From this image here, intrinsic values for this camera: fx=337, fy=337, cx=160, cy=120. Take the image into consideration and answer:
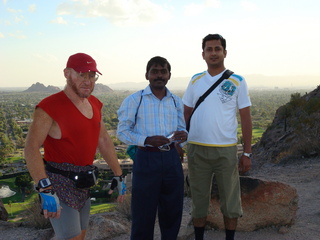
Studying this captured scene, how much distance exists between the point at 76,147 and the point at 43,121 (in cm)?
30

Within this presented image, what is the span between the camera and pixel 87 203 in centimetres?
256

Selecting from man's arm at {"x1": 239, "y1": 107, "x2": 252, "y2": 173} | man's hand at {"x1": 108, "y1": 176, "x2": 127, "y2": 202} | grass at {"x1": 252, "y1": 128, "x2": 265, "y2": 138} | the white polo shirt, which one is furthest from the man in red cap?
grass at {"x1": 252, "y1": 128, "x2": 265, "y2": 138}

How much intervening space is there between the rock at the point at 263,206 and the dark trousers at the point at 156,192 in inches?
56.3

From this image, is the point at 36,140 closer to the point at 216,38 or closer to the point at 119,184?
the point at 119,184

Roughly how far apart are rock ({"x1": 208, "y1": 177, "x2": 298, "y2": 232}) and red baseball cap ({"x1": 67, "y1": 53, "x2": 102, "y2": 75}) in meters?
2.74

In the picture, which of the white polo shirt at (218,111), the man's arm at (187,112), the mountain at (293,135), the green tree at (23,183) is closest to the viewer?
the white polo shirt at (218,111)

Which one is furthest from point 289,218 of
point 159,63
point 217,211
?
point 159,63

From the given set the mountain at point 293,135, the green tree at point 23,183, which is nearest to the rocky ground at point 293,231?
the mountain at point 293,135

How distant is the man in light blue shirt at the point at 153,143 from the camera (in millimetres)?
2852

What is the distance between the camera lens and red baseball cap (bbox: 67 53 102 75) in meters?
2.38

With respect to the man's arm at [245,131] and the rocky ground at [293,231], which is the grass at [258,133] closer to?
the rocky ground at [293,231]

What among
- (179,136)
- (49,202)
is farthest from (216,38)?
(49,202)

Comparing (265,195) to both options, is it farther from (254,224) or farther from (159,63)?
(159,63)

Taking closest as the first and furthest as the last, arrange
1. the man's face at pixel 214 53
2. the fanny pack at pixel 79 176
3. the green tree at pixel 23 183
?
the fanny pack at pixel 79 176 < the man's face at pixel 214 53 < the green tree at pixel 23 183
